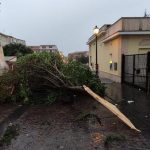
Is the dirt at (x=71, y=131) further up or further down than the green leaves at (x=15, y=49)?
further down

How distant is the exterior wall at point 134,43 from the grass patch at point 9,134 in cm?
1465

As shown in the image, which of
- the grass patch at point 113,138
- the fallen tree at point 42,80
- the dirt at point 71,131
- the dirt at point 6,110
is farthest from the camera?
the fallen tree at point 42,80

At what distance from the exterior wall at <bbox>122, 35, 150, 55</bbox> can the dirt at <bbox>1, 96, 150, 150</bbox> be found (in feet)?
36.5

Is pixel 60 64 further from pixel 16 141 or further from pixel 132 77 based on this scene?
pixel 16 141

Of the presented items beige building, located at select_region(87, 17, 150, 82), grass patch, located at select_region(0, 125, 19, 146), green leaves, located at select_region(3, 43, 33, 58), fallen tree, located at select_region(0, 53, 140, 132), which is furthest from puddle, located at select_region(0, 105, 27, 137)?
green leaves, located at select_region(3, 43, 33, 58)

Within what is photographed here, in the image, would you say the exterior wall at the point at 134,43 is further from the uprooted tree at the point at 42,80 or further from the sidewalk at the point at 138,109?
the sidewalk at the point at 138,109

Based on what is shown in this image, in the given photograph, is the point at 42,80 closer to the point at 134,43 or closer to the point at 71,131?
the point at 71,131

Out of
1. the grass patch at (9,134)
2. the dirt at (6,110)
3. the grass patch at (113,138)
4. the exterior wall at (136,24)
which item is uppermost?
the exterior wall at (136,24)

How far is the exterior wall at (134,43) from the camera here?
21.7 meters

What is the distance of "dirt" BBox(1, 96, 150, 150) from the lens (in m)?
6.75

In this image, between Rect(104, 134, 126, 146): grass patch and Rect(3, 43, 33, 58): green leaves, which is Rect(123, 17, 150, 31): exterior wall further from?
Rect(3, 43, 33, 58): green leaves

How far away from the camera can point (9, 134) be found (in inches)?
312

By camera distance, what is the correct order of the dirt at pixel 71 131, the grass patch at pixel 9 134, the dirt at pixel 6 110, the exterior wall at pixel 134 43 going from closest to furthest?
1. the dirt at pixel 71 131
2. the grass patch at pixel 9 134
3. the dirt at pixel 6 110
4. the exterior wall at pixel 134 43

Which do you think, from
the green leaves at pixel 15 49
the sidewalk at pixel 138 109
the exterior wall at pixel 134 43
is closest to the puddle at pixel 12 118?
the sidewalk at pixel 138 109
